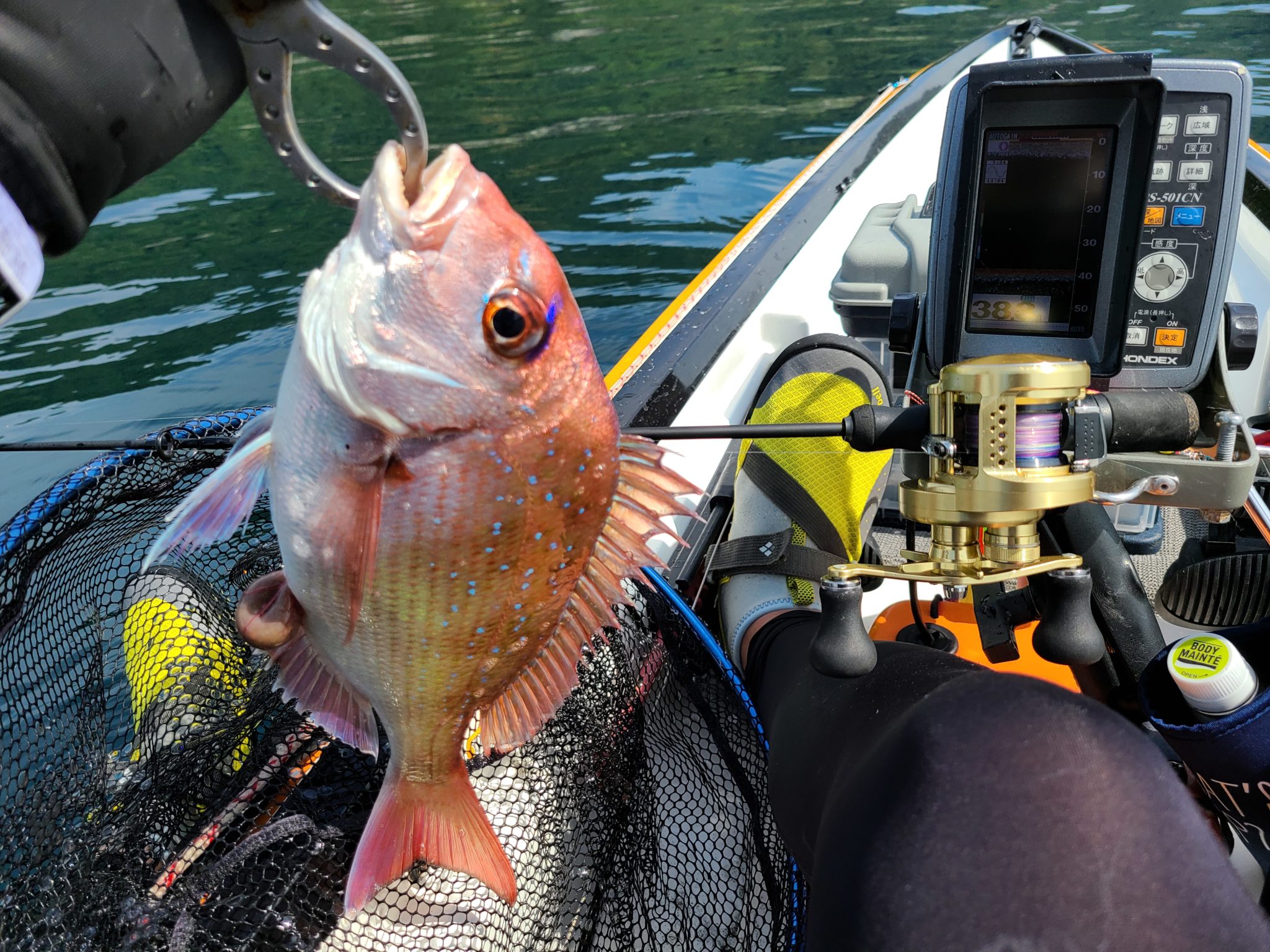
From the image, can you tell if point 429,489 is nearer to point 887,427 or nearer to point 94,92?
point 94,92

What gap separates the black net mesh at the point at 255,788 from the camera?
1.41 metres

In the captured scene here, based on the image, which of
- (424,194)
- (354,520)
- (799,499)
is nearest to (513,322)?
(424,194)

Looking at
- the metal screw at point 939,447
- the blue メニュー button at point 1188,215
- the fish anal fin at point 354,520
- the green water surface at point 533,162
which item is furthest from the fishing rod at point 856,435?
the green water surface at point 533,162

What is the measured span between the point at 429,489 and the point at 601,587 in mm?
300

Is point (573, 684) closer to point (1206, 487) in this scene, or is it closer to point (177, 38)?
point (177, 38)

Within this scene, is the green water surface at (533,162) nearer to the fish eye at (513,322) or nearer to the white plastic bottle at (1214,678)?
the fish eye at (513,322)

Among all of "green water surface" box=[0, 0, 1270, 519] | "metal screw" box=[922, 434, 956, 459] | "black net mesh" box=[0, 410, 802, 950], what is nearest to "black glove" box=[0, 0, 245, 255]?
"black net mesh" box=[0, 410, 802, 950]

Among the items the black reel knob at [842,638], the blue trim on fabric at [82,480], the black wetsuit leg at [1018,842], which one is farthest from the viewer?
the blue trim on fabric at [82,480]

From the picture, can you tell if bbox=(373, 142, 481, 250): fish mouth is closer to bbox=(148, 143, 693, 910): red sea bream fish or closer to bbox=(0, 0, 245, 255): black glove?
bbox=(148, 143, 693, 910): red sea bream fish

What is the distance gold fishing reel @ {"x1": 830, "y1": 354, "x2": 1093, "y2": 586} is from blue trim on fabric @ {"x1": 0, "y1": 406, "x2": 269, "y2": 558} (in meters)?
1.21

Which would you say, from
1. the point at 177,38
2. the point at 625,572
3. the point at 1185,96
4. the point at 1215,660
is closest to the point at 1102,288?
the point at 1185,96

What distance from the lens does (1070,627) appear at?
1.43 meters

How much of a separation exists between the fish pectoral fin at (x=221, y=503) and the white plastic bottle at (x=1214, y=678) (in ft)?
4.44

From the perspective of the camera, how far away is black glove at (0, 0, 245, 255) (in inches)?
33.0
